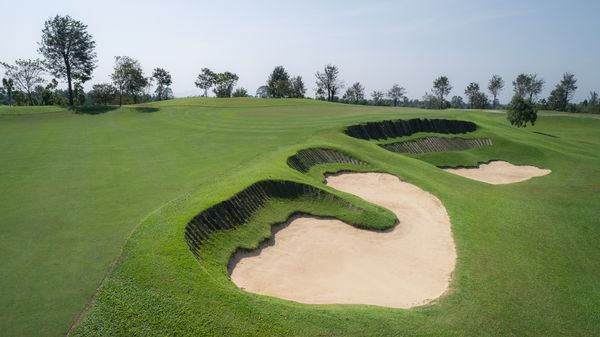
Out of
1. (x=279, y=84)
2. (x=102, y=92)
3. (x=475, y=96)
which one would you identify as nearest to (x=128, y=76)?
(x=102, y=92)

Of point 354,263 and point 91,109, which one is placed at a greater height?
point 91,109

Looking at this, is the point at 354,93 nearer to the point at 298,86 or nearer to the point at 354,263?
the point at 298,86

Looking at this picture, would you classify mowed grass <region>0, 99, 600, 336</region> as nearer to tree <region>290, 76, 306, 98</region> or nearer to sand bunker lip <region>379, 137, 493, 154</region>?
sand bunker lip <region>379, 137, 493, 154</region>

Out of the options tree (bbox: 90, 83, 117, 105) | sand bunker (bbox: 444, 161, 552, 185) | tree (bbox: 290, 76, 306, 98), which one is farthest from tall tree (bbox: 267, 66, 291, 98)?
sand bunker (bbox: 444, 161, 552, 185)

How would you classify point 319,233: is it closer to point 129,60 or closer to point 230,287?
point 230,287

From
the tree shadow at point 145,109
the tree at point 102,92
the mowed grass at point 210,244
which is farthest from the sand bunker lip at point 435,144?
the tree at point 102,92

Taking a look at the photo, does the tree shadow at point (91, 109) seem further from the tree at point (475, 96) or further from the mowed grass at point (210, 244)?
the tree at point (475, 96)
